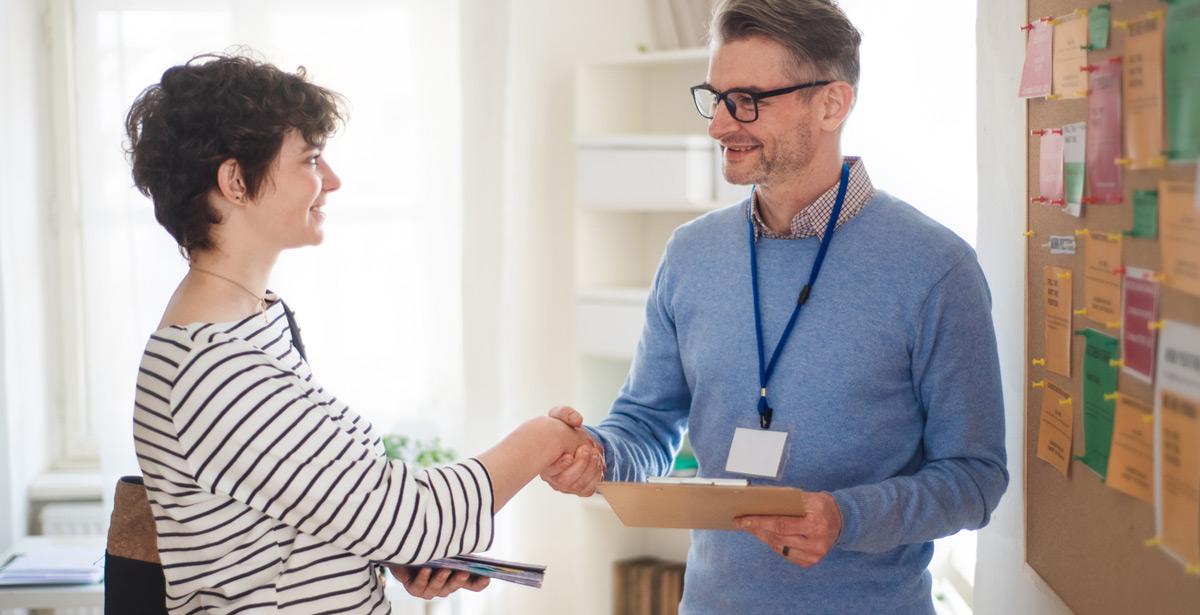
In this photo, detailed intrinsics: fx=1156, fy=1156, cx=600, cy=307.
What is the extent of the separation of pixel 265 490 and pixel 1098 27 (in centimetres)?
122

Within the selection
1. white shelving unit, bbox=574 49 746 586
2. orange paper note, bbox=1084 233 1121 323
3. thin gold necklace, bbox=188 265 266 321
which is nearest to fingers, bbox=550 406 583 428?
thin gold necklace, bbox=188 265 266 321

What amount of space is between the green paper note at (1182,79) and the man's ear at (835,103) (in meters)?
0.76

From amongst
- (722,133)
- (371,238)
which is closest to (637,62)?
(371,238)

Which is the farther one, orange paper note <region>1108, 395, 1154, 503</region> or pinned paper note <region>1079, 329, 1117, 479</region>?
pinned paper note <region>1079, 329, 1117, 479</region>

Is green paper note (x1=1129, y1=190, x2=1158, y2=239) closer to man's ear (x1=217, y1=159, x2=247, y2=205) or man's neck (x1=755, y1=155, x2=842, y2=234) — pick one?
man's neck (x1=755, y1=155, x2=842, y2=234)

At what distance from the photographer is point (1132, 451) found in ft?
4.45

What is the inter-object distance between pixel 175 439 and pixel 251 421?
0.43ft

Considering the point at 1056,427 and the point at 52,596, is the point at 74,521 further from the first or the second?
the point at 1056,427

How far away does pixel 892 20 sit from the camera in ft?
10.0

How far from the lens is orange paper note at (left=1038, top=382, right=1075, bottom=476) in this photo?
1633mm

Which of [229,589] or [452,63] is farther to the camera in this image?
[452,63]

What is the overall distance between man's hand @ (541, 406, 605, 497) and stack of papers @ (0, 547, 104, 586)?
67.2 inches

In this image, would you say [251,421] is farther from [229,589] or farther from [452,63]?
[452,63]

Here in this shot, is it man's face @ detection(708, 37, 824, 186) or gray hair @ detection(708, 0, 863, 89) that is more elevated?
gray hair @ detection(708, 0, 863, 89)
